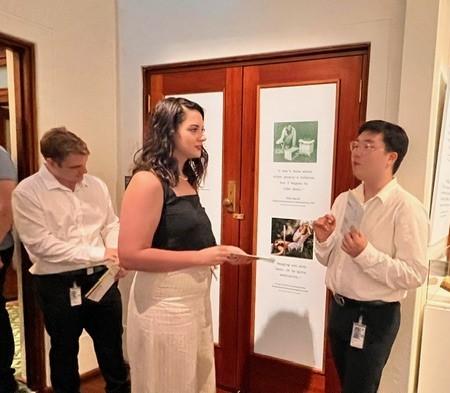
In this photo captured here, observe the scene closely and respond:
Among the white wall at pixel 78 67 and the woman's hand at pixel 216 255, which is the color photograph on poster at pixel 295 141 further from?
the white wall at pixel 78 67

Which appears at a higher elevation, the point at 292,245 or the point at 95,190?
the point at 95,190

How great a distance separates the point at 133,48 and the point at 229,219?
128cm

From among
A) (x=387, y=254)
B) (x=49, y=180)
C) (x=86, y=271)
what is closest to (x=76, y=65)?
(x=49, y=180)

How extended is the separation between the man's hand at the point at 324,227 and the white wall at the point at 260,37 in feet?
1.50

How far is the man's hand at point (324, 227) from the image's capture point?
1.70 m

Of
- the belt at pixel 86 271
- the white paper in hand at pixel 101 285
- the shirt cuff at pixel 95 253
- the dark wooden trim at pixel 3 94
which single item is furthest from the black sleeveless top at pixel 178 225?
the dark wooden trim at pixel 3 94

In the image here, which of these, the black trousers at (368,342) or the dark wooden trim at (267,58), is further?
the dark wooden trim at (267,58)

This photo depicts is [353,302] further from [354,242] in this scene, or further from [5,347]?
[5,347]

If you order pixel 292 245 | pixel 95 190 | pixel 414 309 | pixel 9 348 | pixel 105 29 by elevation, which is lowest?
pixel 9 348

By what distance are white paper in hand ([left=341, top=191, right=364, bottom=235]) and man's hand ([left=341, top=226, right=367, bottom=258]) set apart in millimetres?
22

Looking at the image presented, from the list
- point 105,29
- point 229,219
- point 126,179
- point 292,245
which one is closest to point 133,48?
point 105,29

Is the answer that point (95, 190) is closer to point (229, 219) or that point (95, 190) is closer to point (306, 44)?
point (229, 219)

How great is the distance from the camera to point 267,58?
2.27 meters

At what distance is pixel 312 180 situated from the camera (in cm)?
220
